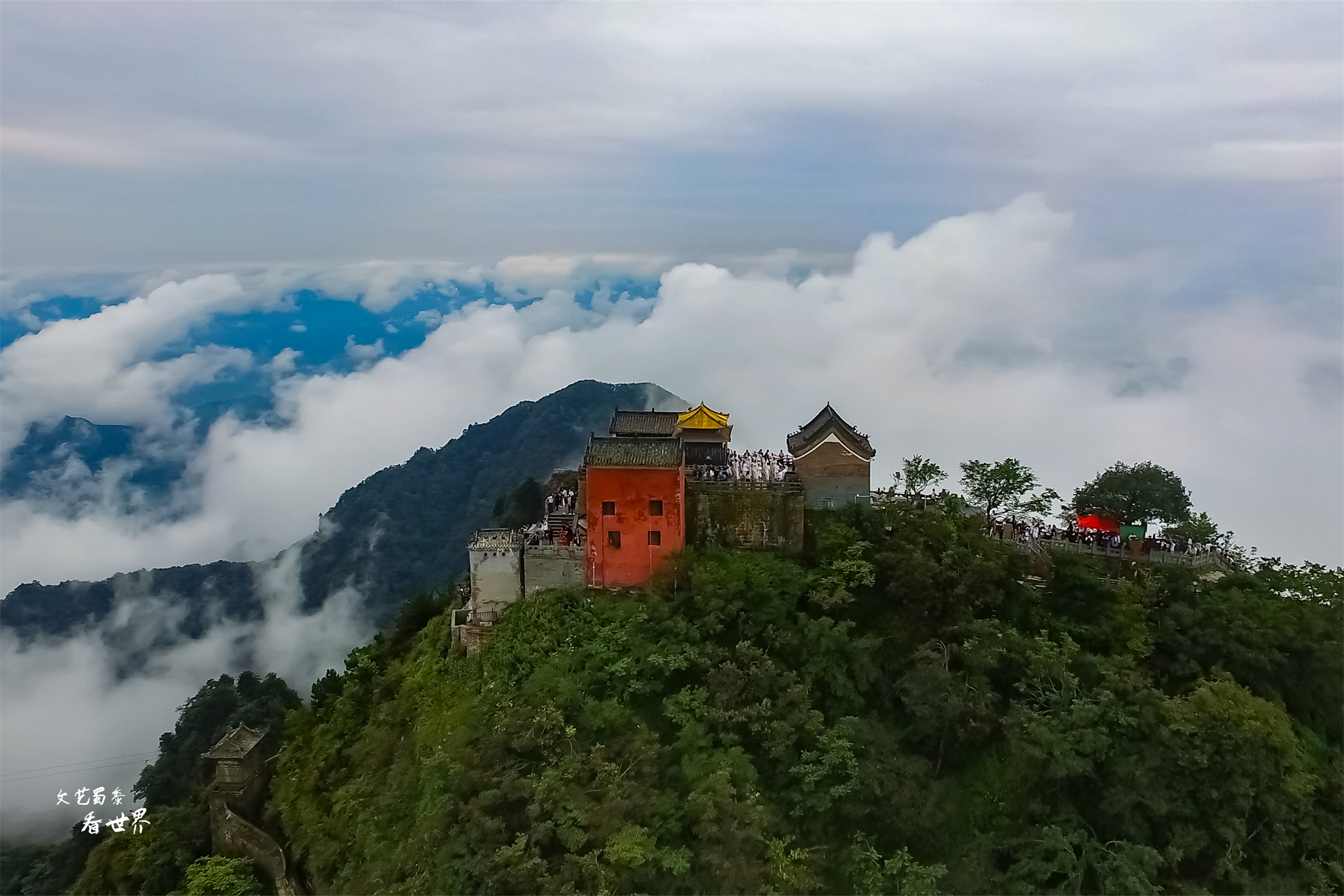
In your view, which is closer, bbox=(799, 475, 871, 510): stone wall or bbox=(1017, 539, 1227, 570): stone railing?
bbox=(1017, 539, 1227, 570): stone railing

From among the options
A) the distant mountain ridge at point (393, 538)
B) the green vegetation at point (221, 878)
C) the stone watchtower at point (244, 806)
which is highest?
the distant mountain ridge at point (393, 538)

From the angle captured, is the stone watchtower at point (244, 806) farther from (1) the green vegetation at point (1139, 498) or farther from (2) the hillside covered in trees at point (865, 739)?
(1) the green vegetation at point (1139, 498)

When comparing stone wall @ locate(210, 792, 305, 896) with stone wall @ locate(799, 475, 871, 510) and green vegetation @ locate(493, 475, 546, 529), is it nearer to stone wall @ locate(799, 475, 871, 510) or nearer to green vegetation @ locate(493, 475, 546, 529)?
green vegetation @ locate(493, 475, 546, 529)

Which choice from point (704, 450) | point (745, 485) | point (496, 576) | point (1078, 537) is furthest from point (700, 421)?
point (1078, 537)

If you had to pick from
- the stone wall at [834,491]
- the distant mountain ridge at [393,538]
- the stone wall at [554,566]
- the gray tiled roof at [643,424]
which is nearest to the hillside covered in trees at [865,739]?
the stone wall at [554,566]

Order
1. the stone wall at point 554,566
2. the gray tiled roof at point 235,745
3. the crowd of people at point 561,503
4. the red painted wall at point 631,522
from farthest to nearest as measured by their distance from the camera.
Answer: the crowd of people at point 561,503, the gray tiled roof at point 235,745, the stone wall at point 554,566, the red painted wall at point 631,522

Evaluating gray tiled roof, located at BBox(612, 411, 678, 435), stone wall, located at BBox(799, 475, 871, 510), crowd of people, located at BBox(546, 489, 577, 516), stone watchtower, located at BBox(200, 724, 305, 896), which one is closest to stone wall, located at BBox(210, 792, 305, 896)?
stone watchtower, located at BBox(200, 724, 305, 896)
